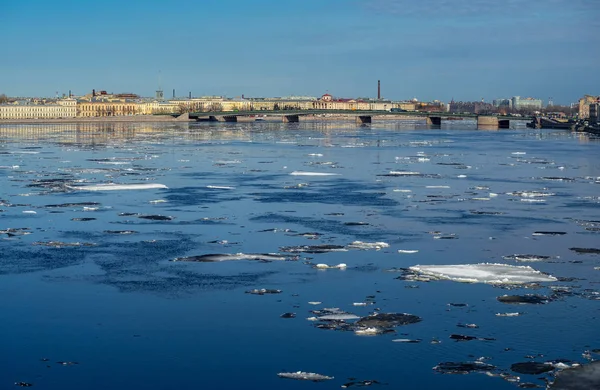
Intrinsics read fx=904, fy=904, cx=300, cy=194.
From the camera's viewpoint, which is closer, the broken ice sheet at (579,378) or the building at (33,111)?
the broken ice sheet at (579,378)

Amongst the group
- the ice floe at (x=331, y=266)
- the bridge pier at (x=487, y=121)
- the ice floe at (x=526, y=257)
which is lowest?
the ice floe at (x=526, y=257)

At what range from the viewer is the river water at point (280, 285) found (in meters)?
6.46

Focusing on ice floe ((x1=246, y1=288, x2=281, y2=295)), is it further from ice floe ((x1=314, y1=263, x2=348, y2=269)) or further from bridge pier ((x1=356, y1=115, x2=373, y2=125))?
bridge pier ((x1=356, y1=115, x2=373, y2=125))

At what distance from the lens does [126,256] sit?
10414 mm

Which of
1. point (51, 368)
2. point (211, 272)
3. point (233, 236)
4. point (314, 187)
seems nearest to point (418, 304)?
point (211, 272)

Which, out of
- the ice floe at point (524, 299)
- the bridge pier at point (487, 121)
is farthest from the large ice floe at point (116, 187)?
the bridge pier at point (487, 121)

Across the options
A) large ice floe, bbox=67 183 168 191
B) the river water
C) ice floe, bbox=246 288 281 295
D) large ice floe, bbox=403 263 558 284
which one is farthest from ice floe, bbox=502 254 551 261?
large ice floe, bbox=67 183 168 191

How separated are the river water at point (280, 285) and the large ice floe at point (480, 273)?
146 millimetres

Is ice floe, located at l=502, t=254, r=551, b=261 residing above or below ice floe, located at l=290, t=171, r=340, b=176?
below

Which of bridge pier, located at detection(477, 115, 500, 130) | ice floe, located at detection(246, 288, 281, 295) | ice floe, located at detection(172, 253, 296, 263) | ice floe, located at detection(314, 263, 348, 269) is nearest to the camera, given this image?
ice floe, located at detection(246, 288, 281, 295)

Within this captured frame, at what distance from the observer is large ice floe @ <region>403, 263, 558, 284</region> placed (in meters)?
9.11

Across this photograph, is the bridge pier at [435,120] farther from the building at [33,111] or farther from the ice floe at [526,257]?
the ice floe at [526,257]

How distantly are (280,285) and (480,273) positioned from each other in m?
2.11

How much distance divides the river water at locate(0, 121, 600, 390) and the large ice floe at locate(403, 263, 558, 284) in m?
0.15
